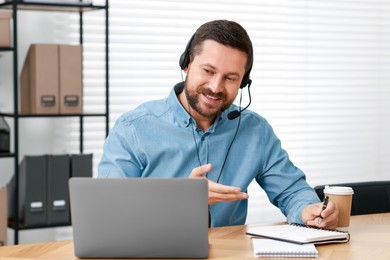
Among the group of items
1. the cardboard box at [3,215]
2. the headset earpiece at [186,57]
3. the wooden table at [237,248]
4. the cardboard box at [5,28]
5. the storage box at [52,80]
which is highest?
the cardboard box at [5,28]

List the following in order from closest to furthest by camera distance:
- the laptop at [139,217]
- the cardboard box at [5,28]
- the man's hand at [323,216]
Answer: the laptop at [139,217], the man's hand at [323,216], the cardboard box at [5,28]

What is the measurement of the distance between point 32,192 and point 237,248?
1.71m

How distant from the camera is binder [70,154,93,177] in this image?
3.54 metres

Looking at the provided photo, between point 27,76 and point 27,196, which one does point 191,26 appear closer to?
point 27,76

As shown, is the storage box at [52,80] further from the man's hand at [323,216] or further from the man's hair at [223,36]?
the man's hand at [323,216]

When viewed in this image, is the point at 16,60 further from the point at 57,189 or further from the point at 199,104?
the point at 199,104

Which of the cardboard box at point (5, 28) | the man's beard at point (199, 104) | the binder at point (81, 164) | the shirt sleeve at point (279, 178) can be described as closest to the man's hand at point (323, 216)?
the shirt sleeve at point (279, 178)

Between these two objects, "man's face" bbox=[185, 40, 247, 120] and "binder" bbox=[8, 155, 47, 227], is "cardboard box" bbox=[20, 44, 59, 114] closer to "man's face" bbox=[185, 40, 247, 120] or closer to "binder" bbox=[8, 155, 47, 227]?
"binder" bbox=[8, 155, 47, 227]

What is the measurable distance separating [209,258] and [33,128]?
2.15 metres

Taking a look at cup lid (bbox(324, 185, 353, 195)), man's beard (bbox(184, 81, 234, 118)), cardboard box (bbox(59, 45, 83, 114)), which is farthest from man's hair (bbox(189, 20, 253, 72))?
cardboard box (bbox(59, 45, 83, 114))

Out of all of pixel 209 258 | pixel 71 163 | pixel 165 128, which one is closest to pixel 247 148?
pixel 165 128

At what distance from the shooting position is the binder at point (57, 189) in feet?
11.4

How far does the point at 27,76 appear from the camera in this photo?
353 centimetres

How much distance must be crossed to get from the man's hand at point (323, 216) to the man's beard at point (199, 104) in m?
0.45
